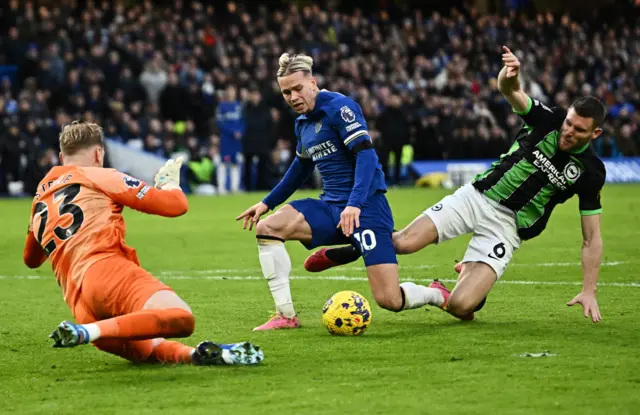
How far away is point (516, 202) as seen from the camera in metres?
8.18

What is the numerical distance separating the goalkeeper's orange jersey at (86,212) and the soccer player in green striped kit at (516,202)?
8.07 feet

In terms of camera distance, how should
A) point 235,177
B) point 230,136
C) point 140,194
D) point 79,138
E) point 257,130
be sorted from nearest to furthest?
point 140,194
point 79,138
point 230,136
point 257,130
point 235,177

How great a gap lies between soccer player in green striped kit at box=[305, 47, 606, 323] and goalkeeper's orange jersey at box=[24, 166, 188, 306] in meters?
2.46

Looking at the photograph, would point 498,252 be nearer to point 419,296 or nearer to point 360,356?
point 419,296

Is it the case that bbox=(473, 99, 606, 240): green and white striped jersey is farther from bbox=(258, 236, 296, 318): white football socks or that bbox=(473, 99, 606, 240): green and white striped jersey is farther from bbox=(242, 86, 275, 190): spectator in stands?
bbox=(242, 86, 275, 190): spectator in stands

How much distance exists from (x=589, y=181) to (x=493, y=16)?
30.2 meters

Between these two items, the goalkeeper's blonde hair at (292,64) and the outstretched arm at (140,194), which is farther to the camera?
the goalkeeper's blonde hair at (292,64)

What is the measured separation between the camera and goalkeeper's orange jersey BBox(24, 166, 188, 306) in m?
6.12

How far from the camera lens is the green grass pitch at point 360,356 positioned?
534 cm

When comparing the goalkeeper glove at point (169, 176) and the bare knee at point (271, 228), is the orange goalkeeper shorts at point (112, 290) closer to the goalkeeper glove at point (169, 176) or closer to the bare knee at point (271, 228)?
the goalkeeper glove at point (169, 176)

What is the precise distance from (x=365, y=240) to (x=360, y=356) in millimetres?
1443

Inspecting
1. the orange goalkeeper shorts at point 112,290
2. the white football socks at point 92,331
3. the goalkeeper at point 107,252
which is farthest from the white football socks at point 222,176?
the white football socks at point 92,331

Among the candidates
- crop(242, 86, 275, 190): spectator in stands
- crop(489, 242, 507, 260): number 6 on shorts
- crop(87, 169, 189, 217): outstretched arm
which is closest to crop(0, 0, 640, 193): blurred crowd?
crop(242, 86, 275, 190): spectator in stands

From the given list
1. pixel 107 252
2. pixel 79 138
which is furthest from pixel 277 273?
pixel 79 138
